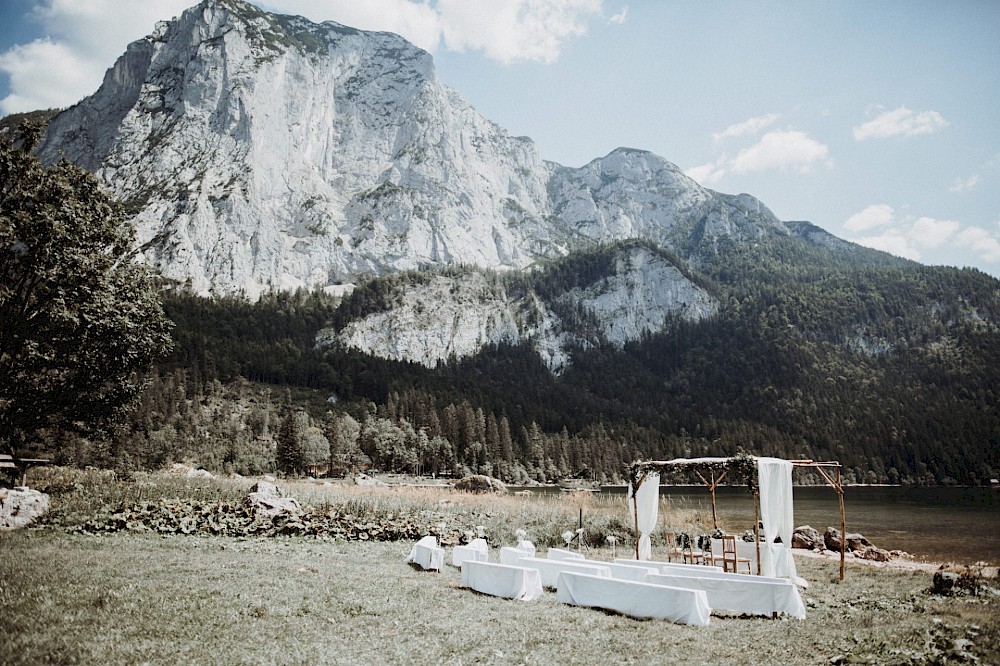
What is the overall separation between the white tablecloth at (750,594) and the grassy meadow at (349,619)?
36 cm

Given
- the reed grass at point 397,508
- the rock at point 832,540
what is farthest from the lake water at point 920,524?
the reed grass at point 397,508

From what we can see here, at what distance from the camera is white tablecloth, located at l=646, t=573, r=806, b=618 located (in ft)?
39.7

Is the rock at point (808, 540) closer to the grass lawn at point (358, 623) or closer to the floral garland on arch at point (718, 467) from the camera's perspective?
the floral garland on arch at point (718, 467)

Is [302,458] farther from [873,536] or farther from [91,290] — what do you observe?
A: [873,536]

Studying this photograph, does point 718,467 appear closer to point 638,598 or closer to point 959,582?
point 959,582

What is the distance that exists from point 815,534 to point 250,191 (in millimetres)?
189676

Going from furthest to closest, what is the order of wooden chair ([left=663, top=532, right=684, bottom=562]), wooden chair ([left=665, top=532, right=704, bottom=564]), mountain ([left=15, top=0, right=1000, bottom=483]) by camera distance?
1. mountain ([left=15, top=0, right=1000, bottom=483])
2. wooden chair ([left=663, top=532, right=684, bottom=562])
3. wooden chair ([left=665, top=532, right=704, bottom=564])

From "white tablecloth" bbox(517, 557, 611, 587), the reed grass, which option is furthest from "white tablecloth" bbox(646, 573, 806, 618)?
the reed grass

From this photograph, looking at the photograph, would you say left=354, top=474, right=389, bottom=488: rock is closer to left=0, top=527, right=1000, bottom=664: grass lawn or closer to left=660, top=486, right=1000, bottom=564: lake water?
left=660, top=486, right=1000, bottom=564: lake water

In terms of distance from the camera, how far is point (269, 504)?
836 inches

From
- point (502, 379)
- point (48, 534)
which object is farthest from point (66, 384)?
point (502, 379)

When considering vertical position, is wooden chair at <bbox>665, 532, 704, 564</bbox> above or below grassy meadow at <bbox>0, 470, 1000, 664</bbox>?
below

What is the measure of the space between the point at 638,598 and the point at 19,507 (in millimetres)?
19853

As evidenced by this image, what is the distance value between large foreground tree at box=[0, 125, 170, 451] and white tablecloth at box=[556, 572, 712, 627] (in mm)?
18738
